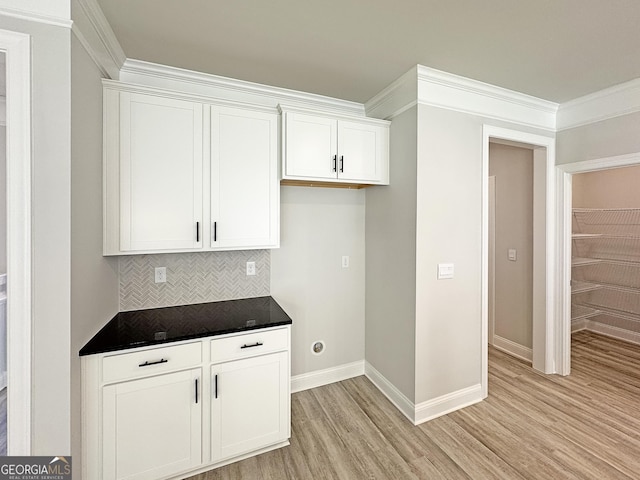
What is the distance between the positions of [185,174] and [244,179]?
0.39 m

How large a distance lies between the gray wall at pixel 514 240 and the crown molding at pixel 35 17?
12.9 feet

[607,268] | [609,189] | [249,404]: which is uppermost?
[609,189]

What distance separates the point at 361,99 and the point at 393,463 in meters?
2.92

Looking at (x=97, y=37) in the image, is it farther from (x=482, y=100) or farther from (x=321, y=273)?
(x=482, y=100)

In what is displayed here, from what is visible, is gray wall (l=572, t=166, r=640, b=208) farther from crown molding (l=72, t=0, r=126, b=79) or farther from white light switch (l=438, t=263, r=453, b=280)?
crown molding (l=72, t=0, r=126, b=79)

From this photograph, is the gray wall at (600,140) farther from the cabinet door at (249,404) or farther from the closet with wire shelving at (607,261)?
the cabinet door at (249,404)

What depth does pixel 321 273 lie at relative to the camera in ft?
9.18

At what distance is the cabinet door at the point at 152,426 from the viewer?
5.14 ft

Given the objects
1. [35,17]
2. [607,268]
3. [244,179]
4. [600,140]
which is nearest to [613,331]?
[607,268]

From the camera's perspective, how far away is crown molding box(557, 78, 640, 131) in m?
2.38

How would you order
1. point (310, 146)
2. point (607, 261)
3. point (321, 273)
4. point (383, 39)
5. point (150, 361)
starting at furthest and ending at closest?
point (607, 261), point (321, 273), point (310, 146), point (383, 39), point (150, 361)

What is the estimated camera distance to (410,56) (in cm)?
204

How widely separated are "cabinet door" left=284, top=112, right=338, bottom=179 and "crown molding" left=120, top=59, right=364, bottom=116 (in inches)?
18.5

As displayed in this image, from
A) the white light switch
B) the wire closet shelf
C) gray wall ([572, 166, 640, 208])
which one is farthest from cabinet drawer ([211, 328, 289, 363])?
gray wall ([572, 166, 640, 208])
